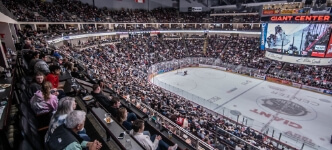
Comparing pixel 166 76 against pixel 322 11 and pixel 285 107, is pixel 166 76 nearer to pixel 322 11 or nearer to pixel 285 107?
pixel 285 107

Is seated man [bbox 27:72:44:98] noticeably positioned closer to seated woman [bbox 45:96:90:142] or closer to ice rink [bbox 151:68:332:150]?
seated woman [bbox 45:96:90:142]

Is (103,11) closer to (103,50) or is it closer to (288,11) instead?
(103,50)

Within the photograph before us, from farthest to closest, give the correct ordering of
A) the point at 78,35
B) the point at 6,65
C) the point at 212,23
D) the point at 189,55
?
the point at 212,23 < the point at 189,55 < the point at 78,35 < the point at 6,65

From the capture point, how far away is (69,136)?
227 centimetres

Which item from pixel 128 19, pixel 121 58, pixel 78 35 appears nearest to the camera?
pixel 78 35

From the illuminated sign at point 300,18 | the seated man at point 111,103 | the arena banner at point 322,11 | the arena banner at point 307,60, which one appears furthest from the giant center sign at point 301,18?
the seated man at point 111,103

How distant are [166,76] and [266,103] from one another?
561 inches

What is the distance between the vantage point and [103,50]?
28188 millimetres

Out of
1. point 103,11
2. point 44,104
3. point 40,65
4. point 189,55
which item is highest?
point 103,11

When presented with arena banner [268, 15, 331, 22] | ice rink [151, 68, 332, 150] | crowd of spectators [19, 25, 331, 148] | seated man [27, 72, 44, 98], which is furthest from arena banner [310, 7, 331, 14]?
seated man [27, 72, 44, 98]

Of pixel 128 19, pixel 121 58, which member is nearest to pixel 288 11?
pixel 121 58

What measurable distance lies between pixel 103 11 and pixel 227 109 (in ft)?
110

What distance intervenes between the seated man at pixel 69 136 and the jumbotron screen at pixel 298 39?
21.9 meters

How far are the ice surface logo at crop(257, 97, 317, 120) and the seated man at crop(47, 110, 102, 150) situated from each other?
700 inches
